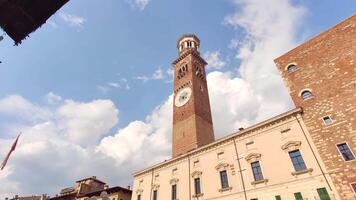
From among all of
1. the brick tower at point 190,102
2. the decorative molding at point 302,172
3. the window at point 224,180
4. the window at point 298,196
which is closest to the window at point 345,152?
the decorative molding at point 302,172

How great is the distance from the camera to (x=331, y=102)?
1869 cm

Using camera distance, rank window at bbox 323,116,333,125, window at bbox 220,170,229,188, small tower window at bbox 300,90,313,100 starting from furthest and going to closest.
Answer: window at bbox 220,170,229,188, small tower window at bbox 300,90,313,100, window at bbox 323,116,333,125

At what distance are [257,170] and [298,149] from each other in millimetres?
4159

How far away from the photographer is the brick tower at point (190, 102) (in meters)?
34.6

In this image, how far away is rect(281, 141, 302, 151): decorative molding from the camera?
A: 18547mm

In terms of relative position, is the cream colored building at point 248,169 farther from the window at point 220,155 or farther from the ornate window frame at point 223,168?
the window at point 220,155

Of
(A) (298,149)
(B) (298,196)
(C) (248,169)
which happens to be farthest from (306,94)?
(B) (298,196)

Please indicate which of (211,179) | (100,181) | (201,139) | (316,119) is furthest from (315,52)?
(100,181)

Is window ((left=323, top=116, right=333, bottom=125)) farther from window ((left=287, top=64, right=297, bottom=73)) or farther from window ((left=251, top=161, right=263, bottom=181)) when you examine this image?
window ((left=251, top=161, right=263, bottom=181))

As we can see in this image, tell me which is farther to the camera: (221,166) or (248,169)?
(221,166)

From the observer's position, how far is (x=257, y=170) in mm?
20312

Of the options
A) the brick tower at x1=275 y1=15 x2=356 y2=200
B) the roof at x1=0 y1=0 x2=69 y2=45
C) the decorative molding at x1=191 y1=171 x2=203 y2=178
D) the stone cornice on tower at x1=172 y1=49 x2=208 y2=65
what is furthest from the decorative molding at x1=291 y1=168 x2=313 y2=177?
the stone cornice on tower at x1=172 y1=49 x2=208 y2=65

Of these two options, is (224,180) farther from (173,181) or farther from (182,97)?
(182,97)

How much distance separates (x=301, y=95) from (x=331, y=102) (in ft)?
8.68
